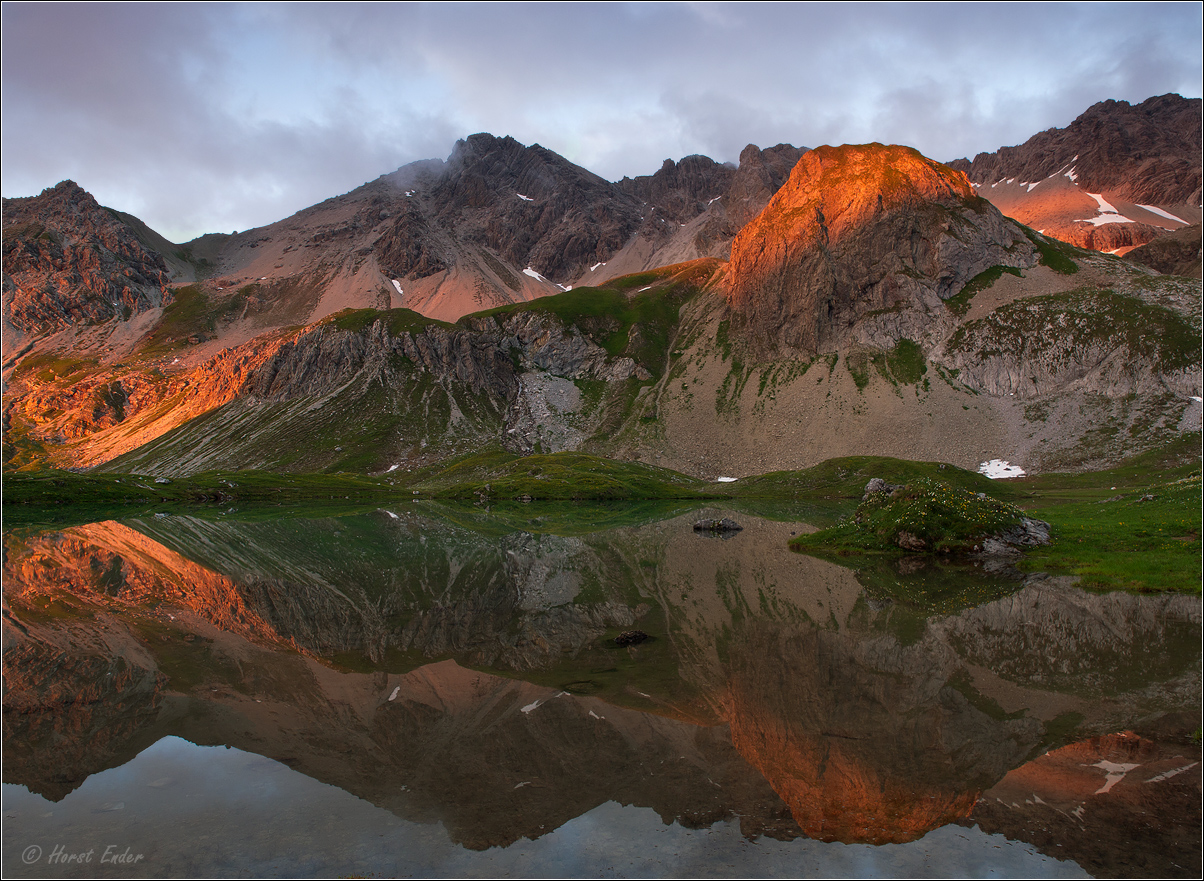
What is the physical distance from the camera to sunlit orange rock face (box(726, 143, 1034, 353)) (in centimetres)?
16588

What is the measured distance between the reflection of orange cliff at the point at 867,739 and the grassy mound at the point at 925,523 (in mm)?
20130

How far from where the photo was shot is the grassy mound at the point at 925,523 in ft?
A: 113

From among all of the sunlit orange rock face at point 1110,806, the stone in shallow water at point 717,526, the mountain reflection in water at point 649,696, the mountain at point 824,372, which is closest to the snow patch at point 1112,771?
the sunlit orange rock face at point 1110,806

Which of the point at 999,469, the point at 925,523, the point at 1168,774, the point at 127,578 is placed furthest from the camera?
the point at 999,469

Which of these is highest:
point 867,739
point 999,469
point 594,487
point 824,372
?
point 824,372

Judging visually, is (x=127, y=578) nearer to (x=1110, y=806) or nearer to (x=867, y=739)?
(x=867, y=739)

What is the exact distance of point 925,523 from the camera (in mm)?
35438

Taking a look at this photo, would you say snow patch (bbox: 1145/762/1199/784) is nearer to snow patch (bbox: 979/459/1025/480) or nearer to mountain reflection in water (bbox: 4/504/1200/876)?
mountain reflection in water (bbox: 4/504/1200/876)

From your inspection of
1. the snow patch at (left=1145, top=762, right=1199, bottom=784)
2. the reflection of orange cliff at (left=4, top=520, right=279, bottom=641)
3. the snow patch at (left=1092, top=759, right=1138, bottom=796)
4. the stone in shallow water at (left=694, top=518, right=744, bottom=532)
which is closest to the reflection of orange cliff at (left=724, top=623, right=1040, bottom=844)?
the snow patch at (left=1092, top=759, right=1138, bottom=796)

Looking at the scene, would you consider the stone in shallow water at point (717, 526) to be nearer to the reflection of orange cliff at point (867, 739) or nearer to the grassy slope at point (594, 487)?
the grassy slope at point (594, 487)

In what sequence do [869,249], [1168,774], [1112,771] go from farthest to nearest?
[869,249] → [1112,771] → [1168,774]

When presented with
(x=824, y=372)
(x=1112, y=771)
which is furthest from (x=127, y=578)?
(x=824, y=372)

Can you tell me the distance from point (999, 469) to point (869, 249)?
80896mm

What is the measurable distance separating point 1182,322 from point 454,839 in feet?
587
